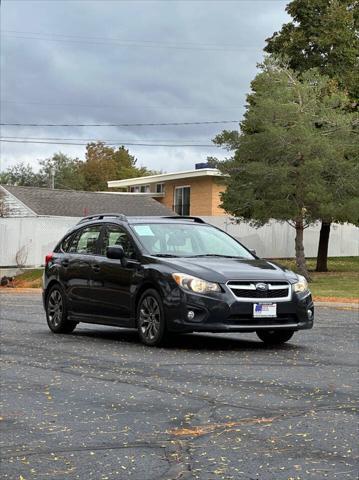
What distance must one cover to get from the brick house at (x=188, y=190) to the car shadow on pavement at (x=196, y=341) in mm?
36629

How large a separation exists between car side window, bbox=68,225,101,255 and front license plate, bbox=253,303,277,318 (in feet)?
9.97

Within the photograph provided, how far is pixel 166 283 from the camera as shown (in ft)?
34.3

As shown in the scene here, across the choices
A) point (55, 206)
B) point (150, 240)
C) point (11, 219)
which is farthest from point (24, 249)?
point (150, 240)

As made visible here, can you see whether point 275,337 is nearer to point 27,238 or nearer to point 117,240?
point 117,240

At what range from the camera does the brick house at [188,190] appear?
5250cm

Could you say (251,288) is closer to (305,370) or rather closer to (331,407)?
(305,370)

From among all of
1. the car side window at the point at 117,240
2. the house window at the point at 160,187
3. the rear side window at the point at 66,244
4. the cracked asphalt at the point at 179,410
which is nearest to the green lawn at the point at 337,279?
the rear side window at the point at 66,244

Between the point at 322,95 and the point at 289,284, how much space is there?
22743 mm

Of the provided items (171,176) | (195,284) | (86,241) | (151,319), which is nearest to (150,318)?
(151,319)

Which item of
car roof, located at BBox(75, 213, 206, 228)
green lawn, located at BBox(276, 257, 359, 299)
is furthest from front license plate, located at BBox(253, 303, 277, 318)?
green lawn, located at BBox(276, 257, 359, 299)

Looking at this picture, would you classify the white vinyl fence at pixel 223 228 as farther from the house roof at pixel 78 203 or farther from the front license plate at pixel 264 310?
the front license plate at pixel 264 310

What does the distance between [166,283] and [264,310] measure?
1279 mm

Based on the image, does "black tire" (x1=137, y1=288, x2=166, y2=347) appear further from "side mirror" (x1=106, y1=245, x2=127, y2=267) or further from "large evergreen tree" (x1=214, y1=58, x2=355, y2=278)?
"large evergreen tree" (x1=214, y1=58, x2=355, y2=278)

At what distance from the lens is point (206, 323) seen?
401 inches
